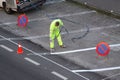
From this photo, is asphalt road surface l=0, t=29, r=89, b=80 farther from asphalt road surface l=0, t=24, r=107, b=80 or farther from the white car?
the white car

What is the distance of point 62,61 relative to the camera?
16.8 metres

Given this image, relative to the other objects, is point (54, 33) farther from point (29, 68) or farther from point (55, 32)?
point (29, 68)

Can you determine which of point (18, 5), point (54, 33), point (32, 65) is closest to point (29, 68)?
point (32, 65)

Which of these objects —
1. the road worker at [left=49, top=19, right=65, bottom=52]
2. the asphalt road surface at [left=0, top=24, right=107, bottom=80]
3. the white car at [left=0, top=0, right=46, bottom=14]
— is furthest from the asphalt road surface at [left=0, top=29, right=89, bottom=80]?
the white car at [left=0, top=0, right=46, bottom=14]

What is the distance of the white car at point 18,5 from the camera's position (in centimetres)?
2149

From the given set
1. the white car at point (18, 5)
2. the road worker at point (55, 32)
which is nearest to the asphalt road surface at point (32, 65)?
the road worker at point (55, 32)

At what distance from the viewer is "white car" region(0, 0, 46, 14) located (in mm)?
21492

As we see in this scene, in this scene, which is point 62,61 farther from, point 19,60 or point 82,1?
point 82,1

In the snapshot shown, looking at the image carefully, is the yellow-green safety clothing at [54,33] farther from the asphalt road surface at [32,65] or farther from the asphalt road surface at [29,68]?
the asphalt road surface at [29,68]

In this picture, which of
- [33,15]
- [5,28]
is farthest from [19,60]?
[33,15]

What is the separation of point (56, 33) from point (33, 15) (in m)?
4.56

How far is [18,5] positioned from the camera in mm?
21422

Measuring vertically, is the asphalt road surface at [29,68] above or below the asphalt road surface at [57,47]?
below

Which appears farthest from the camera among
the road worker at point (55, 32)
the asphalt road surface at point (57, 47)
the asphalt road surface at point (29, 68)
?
the road worker at point (55, 32)
